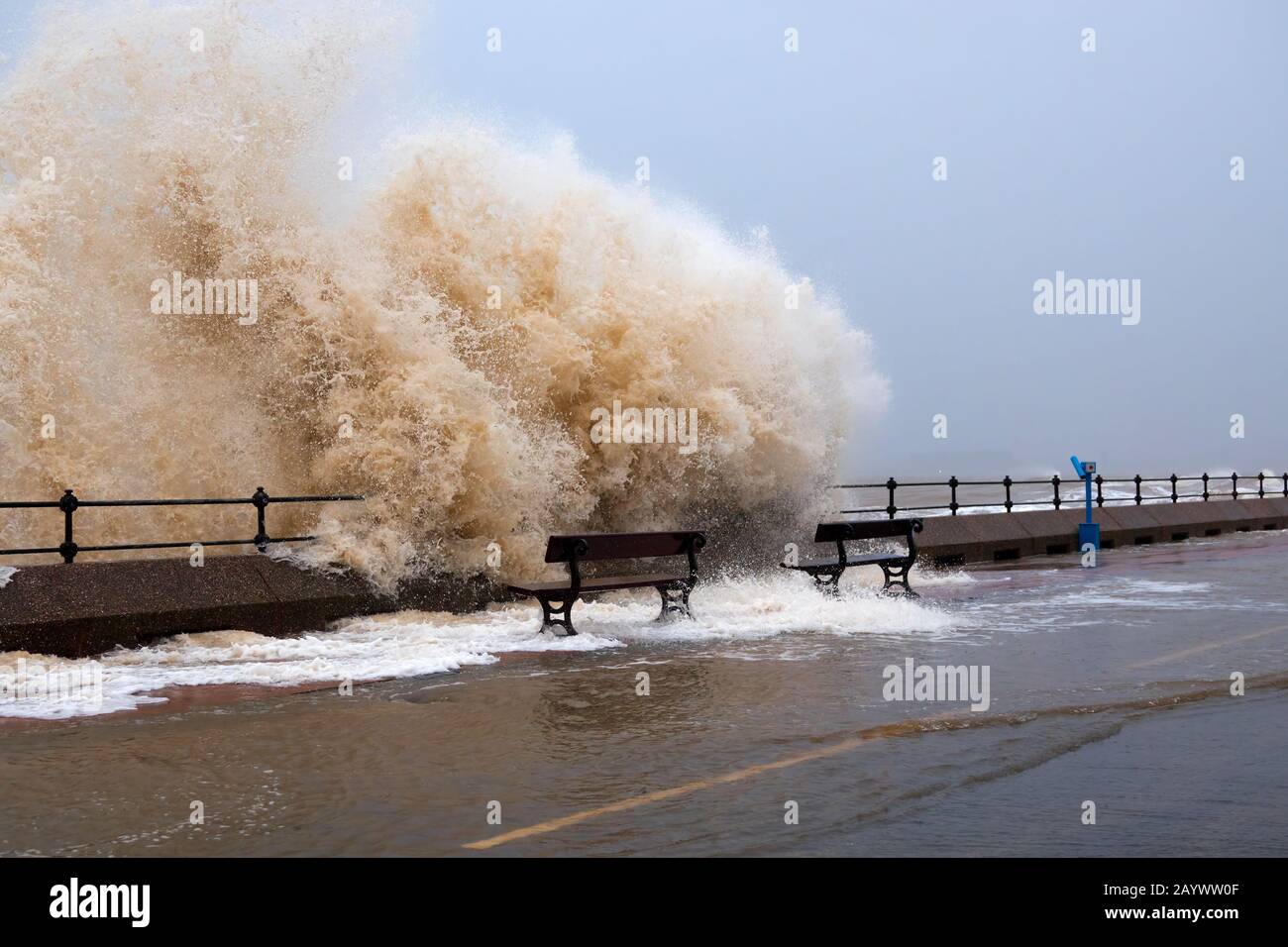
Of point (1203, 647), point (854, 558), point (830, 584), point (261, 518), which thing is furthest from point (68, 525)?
point (1203, 647)

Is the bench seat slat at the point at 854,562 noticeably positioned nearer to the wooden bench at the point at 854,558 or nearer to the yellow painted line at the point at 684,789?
the wooden bench at the point at 854,558

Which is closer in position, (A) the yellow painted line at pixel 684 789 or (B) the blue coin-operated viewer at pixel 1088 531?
(A) the yellow painted line at pixel 684 789

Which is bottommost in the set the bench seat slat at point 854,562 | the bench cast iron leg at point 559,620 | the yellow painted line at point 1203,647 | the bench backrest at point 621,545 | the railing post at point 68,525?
the yellow painted line at point 1203,647

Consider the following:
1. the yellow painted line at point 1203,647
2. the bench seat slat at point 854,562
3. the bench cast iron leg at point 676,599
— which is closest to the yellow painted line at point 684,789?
the yellow painted line at point 1203,647

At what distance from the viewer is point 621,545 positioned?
10258 mm

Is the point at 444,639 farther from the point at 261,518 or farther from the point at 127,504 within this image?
the point at 127,504

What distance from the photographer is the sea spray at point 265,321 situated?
1171cm

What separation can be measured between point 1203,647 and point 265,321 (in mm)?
9510

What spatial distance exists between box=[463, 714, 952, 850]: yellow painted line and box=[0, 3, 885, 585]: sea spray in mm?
6085

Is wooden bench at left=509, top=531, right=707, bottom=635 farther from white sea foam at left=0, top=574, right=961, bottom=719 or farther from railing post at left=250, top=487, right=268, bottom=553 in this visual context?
railing post at left=250, top=487, right=268, bottom=553
